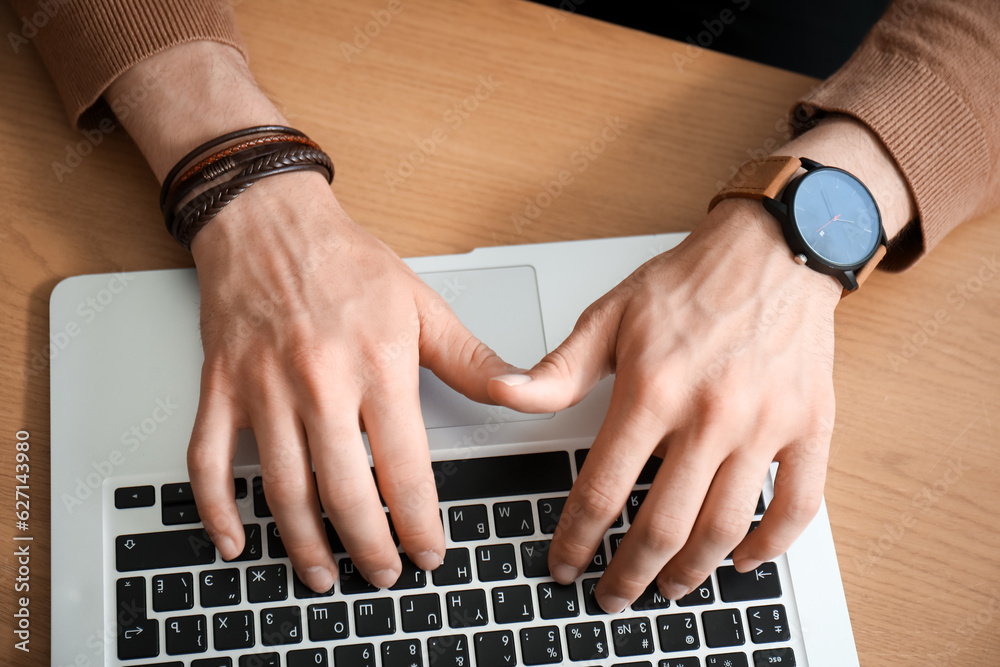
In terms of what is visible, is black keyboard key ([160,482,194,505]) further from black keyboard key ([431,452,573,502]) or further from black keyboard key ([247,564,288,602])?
black keyboard key ([431,452,573,502])

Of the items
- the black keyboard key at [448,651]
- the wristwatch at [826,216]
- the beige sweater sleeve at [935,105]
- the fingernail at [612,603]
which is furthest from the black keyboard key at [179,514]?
the beige sweater sleeve at [935,105]

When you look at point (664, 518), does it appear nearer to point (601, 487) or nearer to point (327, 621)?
point (601, 487)

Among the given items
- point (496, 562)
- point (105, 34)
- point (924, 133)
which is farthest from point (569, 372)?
point (105, 34)

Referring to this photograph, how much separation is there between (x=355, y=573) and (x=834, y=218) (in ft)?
1.59

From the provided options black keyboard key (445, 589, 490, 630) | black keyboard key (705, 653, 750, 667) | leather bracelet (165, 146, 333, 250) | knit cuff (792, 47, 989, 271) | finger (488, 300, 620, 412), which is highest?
knit cuff (792, 47, 989, 271)

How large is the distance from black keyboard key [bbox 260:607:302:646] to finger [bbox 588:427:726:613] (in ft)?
0.73

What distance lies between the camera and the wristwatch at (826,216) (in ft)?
1.83

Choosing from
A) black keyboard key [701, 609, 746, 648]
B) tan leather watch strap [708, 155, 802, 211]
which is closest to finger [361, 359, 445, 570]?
black keyboard key [701, 609, 746, 648]

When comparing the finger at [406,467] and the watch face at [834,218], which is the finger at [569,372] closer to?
the finger at [406,467]

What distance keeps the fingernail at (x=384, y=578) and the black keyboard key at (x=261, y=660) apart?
8 centimetres

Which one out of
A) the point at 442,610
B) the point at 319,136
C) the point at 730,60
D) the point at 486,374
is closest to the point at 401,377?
the point at 486,374

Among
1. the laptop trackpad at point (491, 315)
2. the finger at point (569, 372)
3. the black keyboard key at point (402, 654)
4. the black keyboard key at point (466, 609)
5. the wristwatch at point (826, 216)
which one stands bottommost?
the black keyboard key at point (402, 654)

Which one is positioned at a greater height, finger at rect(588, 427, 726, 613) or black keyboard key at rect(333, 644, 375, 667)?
finger at rect(588, 427, 726, 613)

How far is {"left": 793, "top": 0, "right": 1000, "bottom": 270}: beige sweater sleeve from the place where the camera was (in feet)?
1.96
